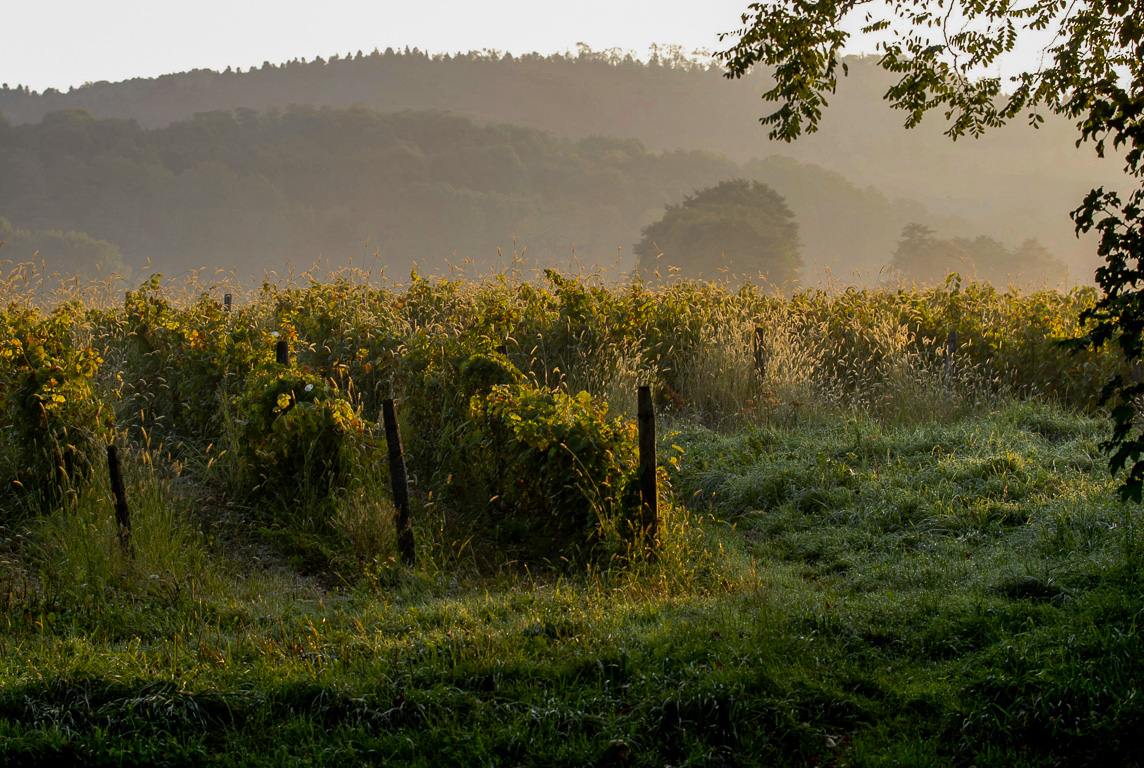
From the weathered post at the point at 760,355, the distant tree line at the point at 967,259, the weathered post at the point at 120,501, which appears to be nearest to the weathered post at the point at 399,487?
the weathered post at the point at 120,501

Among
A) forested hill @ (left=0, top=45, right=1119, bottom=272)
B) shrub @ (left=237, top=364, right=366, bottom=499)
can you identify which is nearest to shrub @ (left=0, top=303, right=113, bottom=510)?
shrub @ (left=237, top=364, right=366, bottom=499)

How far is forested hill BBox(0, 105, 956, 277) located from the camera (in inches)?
2467

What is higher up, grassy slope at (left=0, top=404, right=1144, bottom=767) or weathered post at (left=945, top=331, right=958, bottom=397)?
weathered post at (left=945, top=331, right=958, bottom=397)

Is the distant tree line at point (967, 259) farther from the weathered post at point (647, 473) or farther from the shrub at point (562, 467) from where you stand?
the weathered post at point (647, 473)

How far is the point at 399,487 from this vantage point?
5.51 m

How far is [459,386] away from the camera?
7.14 metres

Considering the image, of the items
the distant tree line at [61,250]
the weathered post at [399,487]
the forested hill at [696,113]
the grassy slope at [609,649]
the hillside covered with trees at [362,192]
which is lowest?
the grassy slope at [609,649]

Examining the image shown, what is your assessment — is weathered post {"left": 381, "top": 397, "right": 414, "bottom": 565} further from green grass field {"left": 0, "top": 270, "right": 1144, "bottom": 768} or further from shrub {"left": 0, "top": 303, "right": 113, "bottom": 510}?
shrub {"left": 0, "top": 303, "right": 113, "bottom": 510}

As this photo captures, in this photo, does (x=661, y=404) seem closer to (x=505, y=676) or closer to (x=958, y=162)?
(x=505, y=676)

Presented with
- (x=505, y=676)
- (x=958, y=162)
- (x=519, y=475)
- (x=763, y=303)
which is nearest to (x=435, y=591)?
(x=519, y=475)

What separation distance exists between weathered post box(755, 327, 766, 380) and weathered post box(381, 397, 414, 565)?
589 cm

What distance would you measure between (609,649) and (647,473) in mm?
1696

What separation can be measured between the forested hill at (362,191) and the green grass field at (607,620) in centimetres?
4819

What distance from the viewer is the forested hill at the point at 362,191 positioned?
6266 centimetres
